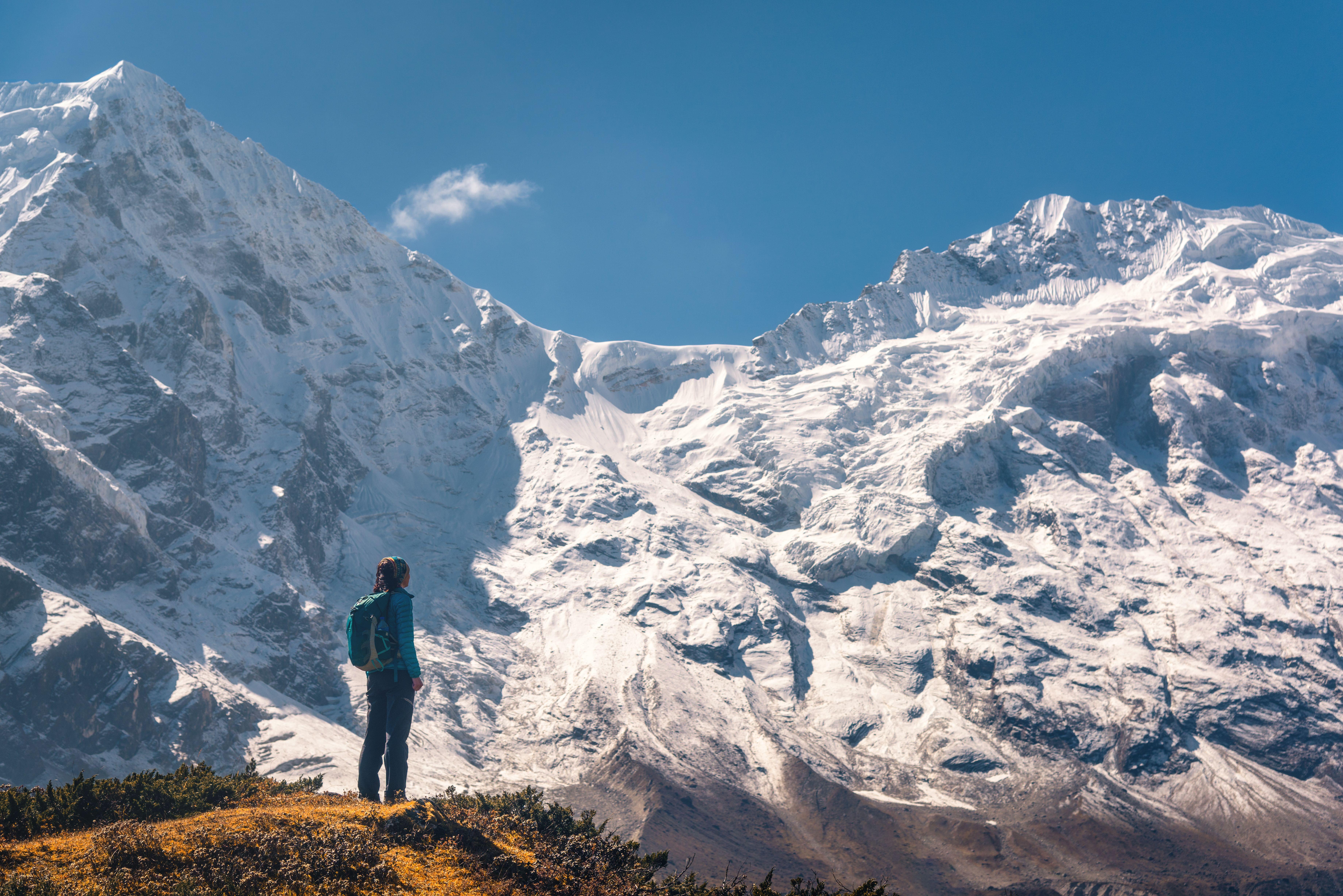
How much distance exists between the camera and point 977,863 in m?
128

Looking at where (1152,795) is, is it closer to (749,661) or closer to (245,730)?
(749,661)

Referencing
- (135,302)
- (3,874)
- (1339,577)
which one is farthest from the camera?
(135,302)

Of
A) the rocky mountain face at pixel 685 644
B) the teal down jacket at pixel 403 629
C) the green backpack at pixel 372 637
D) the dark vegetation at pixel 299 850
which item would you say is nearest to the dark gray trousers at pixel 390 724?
the teal down jacket at pixel 403 629

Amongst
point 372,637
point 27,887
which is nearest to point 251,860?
point 27,887

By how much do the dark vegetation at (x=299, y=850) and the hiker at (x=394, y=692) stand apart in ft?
3.30

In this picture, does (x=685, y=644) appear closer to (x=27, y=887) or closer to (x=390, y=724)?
(x=390, y=724)

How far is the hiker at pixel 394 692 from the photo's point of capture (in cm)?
2188

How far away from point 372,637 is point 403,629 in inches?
27.5

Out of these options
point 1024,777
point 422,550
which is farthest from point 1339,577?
point 422,550

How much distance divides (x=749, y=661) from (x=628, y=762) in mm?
35373

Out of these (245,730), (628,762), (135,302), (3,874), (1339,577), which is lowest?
(245,730)

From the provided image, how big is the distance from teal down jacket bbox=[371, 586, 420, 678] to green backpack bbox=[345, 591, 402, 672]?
0.27 feet

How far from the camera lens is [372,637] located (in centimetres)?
2164

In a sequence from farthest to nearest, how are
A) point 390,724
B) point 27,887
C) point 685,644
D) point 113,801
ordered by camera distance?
1. point 685,644
2. point 390,724
3. point 113,801
4. point 27,887
